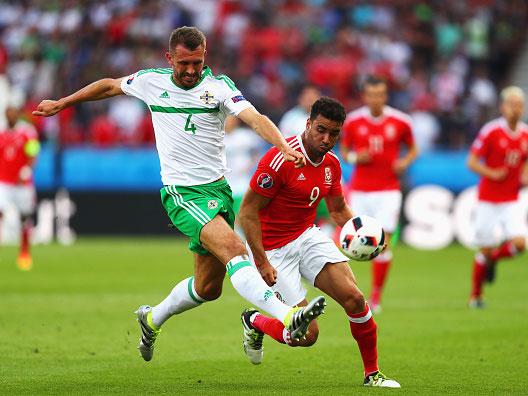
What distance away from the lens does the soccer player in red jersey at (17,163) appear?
58.6 feet

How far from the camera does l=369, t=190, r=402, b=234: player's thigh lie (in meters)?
13.1

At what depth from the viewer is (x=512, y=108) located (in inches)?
523

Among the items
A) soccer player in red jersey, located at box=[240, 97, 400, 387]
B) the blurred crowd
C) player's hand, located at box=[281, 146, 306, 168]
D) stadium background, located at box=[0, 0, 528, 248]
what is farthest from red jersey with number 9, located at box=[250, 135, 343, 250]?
the blurred crowd

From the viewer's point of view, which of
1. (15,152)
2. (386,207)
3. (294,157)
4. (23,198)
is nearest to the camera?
(294,157)

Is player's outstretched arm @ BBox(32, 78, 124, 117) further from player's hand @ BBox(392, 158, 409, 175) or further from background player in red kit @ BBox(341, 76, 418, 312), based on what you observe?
player's hand @ BBox(392, 158, 409, 175)

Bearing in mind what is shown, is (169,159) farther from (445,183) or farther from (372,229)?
(445,183)

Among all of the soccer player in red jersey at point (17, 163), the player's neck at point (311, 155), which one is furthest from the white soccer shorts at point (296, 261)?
the soccer player in red jersey at point (17, 163)

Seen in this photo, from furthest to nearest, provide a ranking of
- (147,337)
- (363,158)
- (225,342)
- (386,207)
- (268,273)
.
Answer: (386,207), (363,158), (225,342), (147,337), (268,273)

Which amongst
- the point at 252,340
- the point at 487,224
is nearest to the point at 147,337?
the point at 252,340

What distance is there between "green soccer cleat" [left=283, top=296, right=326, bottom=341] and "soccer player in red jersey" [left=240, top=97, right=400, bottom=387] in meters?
0.47

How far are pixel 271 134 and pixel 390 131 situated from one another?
644cm

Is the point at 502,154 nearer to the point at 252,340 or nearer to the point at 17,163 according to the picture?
the point at 252,340

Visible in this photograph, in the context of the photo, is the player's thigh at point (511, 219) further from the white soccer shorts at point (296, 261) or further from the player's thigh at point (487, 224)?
the white soccer shorts at point (296, 261)

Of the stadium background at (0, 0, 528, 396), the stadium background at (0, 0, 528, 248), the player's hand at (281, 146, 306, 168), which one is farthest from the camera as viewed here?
the stadium background at (0, 0, 528, 248)
